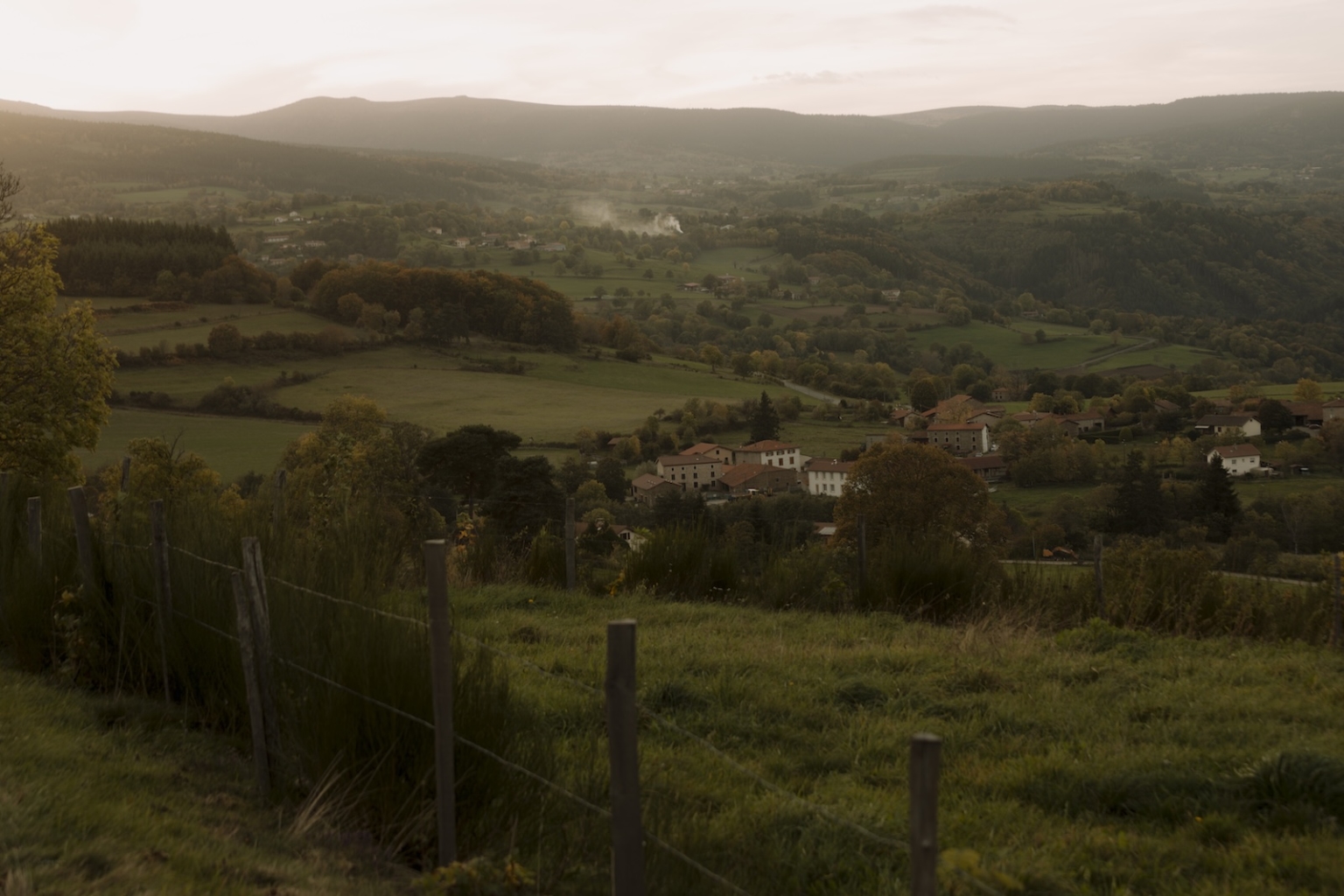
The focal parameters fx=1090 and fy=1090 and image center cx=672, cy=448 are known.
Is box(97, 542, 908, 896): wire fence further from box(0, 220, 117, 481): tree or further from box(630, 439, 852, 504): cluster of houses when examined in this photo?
box(630, 439, 852, 504): cluster of houses

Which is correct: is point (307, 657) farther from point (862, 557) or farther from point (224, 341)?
point (224, 341)

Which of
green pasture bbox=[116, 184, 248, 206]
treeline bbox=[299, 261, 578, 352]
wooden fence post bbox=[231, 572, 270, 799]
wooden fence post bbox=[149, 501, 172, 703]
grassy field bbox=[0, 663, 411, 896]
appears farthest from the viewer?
green pasture bbox=[116, 184, 248, 206]

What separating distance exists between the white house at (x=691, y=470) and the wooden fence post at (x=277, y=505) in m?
41.3

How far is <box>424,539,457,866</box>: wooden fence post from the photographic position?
13.4 ft

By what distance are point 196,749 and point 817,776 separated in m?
3.29

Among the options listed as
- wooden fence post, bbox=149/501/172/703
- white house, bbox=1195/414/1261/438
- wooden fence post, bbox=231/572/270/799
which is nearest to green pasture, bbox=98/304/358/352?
white house, bbox=1195/414/1261/438

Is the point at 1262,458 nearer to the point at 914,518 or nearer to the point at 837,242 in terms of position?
the point at 914,518

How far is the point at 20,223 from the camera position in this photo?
70.5 ft

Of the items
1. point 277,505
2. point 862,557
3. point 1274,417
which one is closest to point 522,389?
point 1274,417

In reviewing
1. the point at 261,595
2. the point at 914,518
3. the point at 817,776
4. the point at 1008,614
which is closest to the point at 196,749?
the point at 261,595

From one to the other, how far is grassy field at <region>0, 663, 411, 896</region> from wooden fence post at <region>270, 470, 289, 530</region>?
67.8 inches

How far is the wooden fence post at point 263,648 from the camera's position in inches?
206

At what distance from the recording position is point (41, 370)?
62.5 feet

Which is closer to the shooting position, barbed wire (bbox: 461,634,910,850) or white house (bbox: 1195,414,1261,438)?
barbed wire (bbox: 461,634,910,850)
